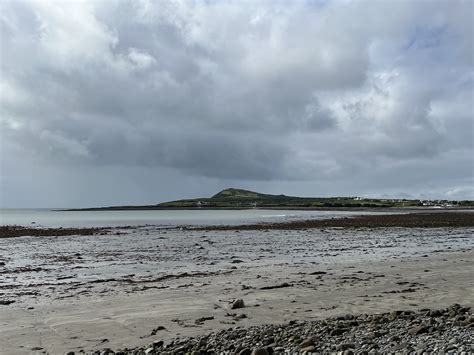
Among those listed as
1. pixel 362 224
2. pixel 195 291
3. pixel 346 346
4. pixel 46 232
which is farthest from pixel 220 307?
pixel 362 224

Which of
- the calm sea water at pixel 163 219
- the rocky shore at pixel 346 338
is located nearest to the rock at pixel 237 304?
the rocky shore at pixel 346 338

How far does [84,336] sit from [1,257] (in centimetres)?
2268

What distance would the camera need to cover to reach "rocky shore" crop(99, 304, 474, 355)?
8.66 meters

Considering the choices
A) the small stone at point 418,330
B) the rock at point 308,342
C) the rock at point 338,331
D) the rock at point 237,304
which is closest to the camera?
the rock at point 308,342

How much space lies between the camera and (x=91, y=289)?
1773cm

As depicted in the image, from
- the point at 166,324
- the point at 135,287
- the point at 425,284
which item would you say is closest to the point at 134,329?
the point at 166,324

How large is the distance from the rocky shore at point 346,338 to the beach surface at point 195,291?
1.07 m

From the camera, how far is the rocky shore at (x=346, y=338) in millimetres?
8664

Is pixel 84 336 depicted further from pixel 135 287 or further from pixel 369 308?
pixel 369 308

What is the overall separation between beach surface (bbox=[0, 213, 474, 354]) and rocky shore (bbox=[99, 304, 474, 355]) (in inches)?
42.3

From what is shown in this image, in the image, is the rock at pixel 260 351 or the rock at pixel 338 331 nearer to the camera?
the rock at pixel 260 351

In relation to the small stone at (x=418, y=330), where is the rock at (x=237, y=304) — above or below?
below

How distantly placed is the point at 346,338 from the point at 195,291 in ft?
27.2

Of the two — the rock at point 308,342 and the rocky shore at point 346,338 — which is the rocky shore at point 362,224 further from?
the rock at point 308,342
